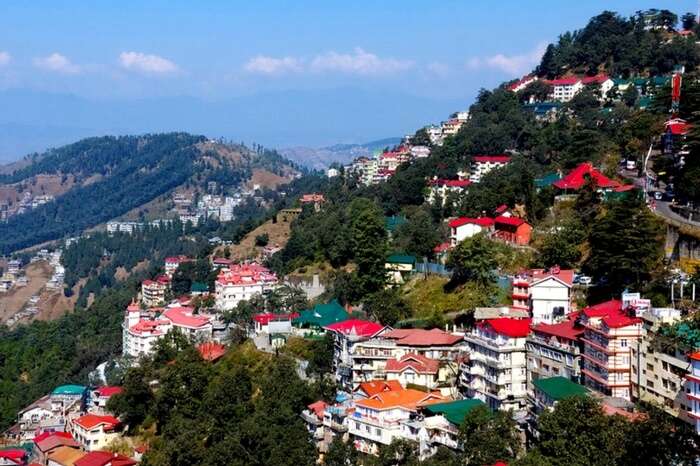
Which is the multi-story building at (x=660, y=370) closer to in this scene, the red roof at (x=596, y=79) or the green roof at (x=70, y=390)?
the green roof at (x=70, y=390)

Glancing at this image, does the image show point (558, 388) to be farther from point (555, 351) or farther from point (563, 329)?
A: point (563, 329)

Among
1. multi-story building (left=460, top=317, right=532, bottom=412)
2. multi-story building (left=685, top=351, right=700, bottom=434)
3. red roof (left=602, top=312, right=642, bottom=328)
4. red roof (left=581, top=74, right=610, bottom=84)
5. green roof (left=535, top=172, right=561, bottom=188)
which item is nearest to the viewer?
multi-story building (left=685, top=351, right=700, bottom=434)

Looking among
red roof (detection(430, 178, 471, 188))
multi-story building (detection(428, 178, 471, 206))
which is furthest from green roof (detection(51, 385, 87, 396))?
red roof (detection(430, 178, 471, 188))

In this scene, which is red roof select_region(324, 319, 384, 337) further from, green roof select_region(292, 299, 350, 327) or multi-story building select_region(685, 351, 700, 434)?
multi-story building select_region(685, 351, 700, 434)

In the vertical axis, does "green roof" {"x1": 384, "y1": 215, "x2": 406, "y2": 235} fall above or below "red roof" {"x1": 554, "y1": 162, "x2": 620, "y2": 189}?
below

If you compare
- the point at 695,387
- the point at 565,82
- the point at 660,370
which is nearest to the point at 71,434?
the point at 660,370

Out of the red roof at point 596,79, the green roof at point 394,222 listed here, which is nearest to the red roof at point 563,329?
the green roof at point 394,222

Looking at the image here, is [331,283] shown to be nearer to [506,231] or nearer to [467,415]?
[506,231]
